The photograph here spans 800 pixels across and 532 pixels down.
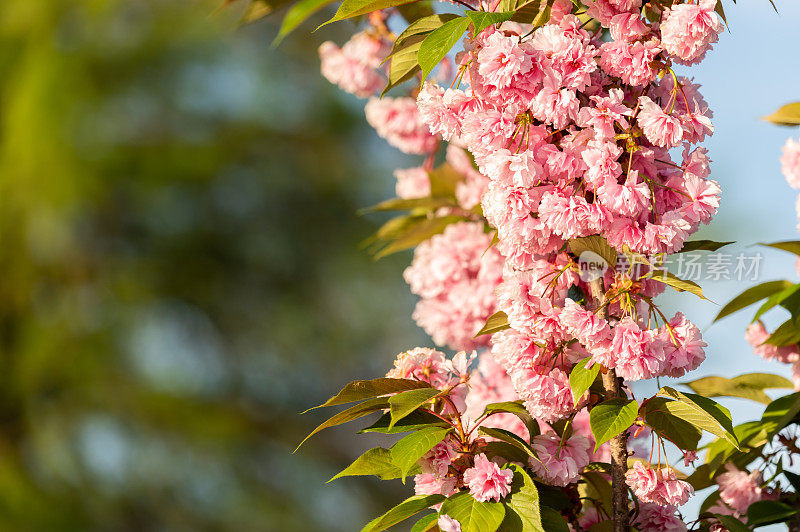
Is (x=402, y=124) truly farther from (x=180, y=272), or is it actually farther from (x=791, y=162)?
(x=180, y=272)

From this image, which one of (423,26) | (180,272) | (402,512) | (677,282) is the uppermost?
(423,26)

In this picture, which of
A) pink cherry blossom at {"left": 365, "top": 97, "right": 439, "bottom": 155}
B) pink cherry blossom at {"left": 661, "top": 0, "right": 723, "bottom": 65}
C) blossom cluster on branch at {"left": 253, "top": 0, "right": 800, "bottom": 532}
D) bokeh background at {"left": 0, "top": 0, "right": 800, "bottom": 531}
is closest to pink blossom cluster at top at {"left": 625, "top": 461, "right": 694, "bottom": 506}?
blossom cluster on branch at {"left": 253, "top": 0, "right": 800, "bottom": 532}

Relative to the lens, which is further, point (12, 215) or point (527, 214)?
point (12, 215)

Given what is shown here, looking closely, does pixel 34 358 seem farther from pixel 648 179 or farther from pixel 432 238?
pixel 648 179

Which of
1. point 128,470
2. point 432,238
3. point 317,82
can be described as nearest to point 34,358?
point 128,470

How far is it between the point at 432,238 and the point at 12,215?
9.43ft

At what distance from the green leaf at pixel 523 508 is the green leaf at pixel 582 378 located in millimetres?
55

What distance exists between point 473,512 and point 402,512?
45 mm

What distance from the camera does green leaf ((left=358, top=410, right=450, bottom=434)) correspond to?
382 millimetres

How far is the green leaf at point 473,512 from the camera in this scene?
35 centimetres

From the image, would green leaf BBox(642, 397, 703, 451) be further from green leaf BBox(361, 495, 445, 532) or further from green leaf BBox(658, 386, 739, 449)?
green leaf BBox(361, 495, 445, 532)

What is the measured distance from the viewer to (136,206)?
3.33 metres

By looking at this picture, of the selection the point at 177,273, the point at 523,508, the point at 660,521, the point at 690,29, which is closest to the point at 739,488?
the point at 660,521

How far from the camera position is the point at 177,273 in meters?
3.36
